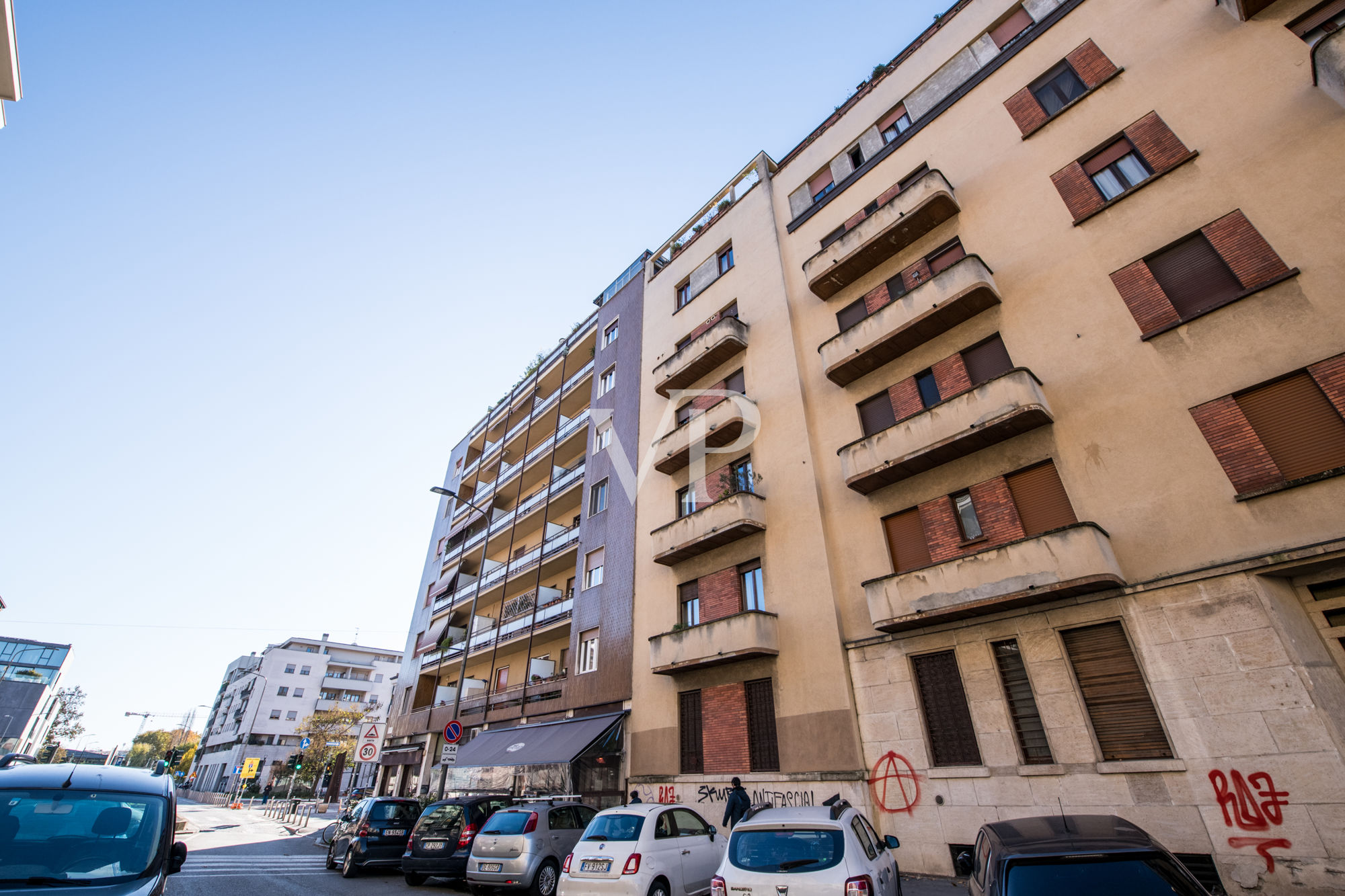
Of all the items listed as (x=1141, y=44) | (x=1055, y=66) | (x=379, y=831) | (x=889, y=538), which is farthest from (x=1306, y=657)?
(x=379, y=831)

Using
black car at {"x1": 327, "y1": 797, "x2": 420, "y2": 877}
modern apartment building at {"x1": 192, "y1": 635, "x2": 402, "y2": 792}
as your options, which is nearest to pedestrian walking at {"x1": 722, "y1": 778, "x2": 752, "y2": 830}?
black car at {"x1": 327, "y1": 797, "x2": 420, "y2": 877}

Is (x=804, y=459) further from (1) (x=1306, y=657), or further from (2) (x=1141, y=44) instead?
(2) (x=1141, y=44)

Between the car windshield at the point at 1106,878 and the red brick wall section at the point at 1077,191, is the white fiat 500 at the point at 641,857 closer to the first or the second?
the car windshield at the point at 1106,878

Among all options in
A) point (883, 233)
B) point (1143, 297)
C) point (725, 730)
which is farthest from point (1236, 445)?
point (725, 730)

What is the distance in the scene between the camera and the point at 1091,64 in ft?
A: 47.4

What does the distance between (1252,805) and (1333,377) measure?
6.79 m

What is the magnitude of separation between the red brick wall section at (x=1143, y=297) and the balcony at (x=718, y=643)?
10373 millimetres

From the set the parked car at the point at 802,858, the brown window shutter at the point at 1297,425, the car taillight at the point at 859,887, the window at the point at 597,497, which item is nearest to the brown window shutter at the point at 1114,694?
the brown window shutter at the point at 1297,425

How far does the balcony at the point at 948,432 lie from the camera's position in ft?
39.8

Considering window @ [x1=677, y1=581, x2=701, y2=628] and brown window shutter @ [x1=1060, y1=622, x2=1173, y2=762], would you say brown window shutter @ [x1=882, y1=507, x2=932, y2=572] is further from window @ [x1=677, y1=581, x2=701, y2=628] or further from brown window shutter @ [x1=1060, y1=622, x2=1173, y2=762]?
window @ [x1=677, y1=581, x2=701, y2=628]

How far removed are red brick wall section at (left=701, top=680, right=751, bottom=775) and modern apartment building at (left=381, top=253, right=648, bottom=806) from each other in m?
3.56

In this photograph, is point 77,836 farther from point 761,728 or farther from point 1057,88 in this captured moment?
point 1057,88

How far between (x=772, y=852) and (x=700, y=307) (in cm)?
1952

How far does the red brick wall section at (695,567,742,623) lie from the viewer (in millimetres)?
16672
